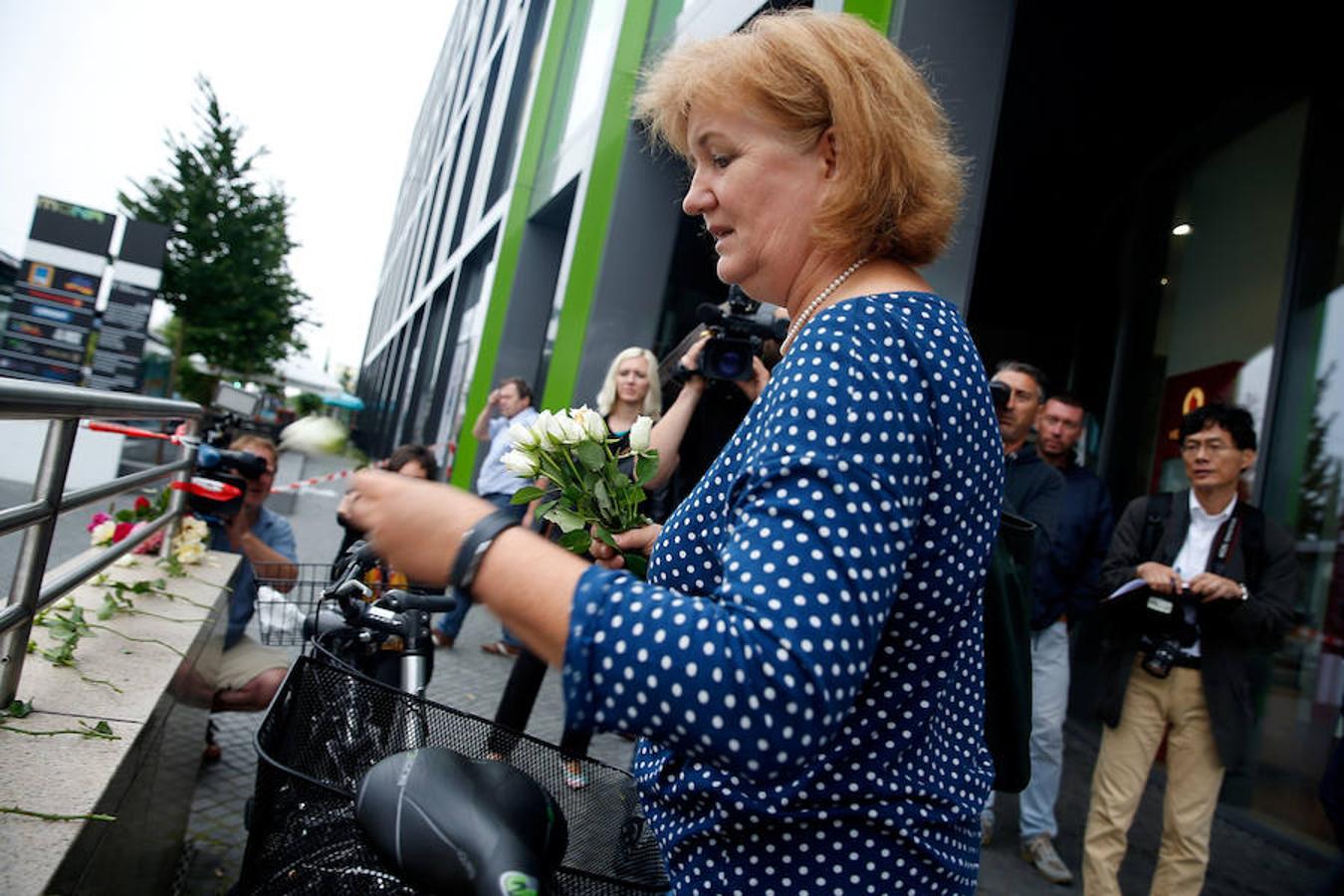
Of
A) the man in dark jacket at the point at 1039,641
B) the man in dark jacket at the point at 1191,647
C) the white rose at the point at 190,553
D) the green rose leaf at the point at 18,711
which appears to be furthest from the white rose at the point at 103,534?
the man in dark jacket at the point at 1191,647

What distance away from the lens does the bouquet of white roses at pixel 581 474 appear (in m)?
1.59

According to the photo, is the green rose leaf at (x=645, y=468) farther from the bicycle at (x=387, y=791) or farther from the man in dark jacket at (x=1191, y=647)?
the man in dark jacket at (x=1191, y=647)

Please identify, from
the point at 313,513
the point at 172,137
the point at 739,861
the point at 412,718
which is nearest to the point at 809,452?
the point at 739,861

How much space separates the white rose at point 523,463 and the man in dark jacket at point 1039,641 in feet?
9.33

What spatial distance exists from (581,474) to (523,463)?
11 centimetres

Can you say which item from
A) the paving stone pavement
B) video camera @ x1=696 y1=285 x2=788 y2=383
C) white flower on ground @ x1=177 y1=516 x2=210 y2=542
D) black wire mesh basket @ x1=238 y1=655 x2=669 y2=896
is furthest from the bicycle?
white flower on ground @ x1=177 y1=516 x2=210 y2=542

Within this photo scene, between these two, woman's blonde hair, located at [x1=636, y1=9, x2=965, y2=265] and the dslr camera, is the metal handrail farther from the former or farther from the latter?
the dslr camera

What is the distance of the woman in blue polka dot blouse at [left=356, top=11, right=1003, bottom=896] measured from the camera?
73 centimetres

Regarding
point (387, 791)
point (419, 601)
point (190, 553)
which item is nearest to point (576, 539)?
point (387, 791)

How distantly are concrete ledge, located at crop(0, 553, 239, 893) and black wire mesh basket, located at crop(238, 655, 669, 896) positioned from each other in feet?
0.95

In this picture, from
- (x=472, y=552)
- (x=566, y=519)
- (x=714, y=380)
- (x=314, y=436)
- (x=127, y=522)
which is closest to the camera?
(x=472, y=552)

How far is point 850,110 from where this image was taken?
1.06 m

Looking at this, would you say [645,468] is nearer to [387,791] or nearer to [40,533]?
[387,791]

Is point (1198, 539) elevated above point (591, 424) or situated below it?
above
